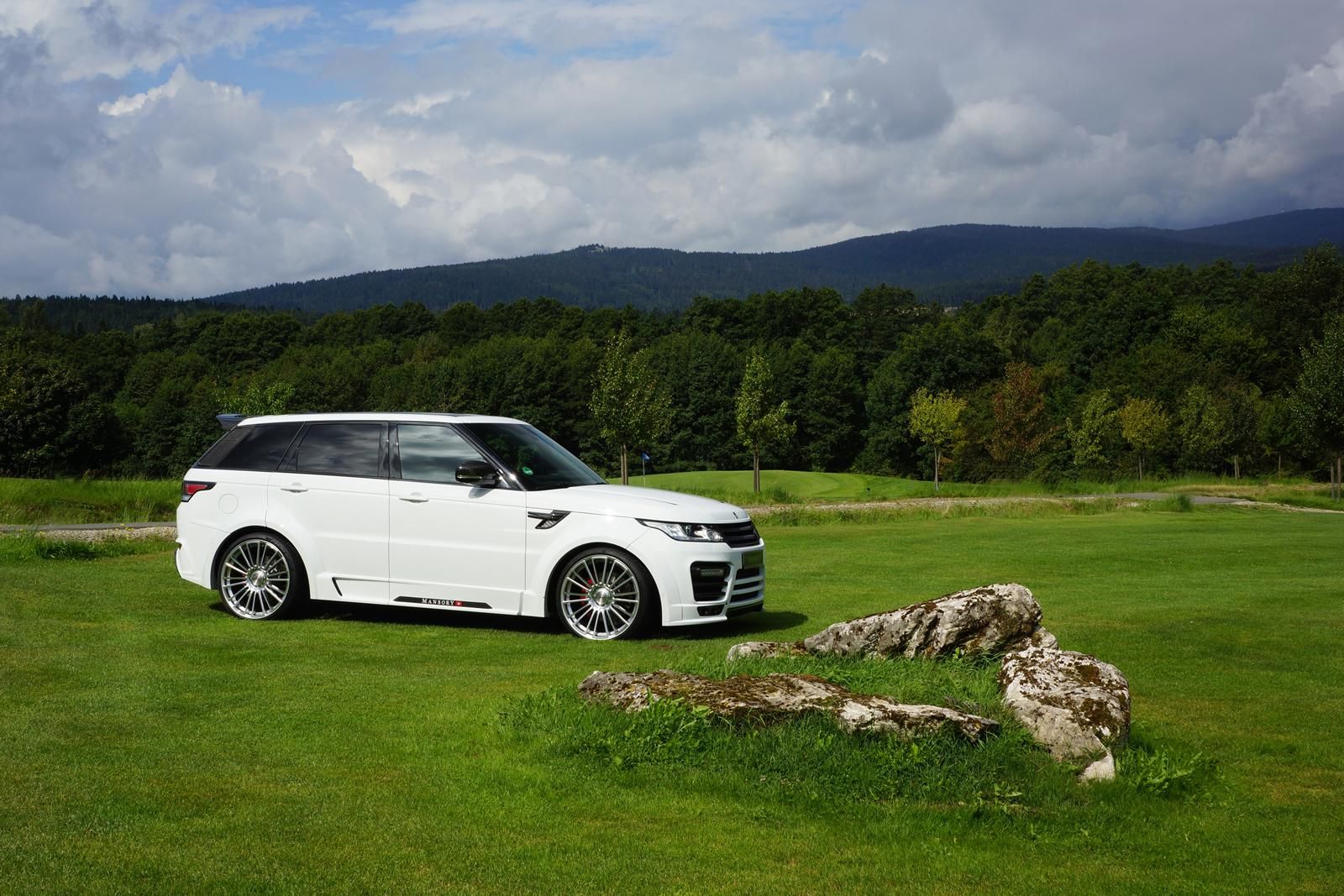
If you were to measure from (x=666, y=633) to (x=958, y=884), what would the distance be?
6.81 meters

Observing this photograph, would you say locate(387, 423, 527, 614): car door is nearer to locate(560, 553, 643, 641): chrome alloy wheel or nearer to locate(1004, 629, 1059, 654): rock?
locate(560, 553, 643, 641): chrome alloy wheel

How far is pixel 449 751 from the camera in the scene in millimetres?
6398

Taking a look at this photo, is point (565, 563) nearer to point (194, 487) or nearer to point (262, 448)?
point (262, 448)

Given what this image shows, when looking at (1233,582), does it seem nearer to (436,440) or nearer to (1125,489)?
(436,440)

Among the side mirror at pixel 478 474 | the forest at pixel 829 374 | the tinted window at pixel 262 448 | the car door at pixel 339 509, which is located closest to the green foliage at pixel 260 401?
the forest at pixel 829 374

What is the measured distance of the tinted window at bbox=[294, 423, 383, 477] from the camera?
468 inches

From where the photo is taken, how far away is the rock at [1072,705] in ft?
20.6

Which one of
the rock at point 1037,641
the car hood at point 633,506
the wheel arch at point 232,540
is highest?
the car hood at point 633,506

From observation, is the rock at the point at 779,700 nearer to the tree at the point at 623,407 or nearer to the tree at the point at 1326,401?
the tree at the point at 623,407

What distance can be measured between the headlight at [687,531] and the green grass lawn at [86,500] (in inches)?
915

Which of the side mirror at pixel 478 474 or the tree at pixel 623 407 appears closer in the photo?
the side mirror at pixel 478 474

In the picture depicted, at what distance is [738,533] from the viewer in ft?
37.6

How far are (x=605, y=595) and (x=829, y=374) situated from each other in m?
102

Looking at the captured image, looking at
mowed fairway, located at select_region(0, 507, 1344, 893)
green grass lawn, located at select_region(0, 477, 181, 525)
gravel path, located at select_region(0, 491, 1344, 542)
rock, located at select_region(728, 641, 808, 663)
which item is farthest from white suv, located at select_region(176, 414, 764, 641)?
green grass lawn, located at select_region(0, 477, 181, 525)
